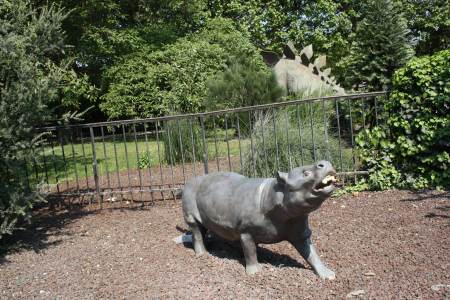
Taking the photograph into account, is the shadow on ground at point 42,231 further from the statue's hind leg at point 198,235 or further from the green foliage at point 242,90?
the green foliage at point 242,90

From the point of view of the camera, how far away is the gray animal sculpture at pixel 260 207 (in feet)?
10.7

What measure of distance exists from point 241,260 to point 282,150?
3.18m

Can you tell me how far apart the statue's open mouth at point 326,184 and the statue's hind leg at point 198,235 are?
1644 mm

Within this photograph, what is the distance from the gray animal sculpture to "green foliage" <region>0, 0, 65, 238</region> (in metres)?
2.04

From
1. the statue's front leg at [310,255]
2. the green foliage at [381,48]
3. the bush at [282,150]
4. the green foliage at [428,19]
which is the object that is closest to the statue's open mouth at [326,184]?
the statue's front leg at [310,255]

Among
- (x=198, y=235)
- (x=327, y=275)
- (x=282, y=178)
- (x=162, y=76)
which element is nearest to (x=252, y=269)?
(x=327, y=275)

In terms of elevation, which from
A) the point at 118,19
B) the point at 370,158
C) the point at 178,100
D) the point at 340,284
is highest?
the point at 118,19

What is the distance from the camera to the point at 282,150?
7.23m

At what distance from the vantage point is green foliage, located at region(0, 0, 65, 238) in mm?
4945

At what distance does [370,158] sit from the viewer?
6562 mm

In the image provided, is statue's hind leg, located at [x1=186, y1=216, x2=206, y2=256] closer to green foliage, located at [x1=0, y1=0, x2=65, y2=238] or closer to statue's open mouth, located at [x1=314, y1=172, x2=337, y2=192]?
statue's open mouth, located at [x1=314, y1=172, x2=337, y2=192]

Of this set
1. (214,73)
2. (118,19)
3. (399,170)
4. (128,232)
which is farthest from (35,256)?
(118,19)

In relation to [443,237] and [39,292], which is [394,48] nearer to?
Result: [443,237]

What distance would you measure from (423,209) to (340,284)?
2283 millimetres
